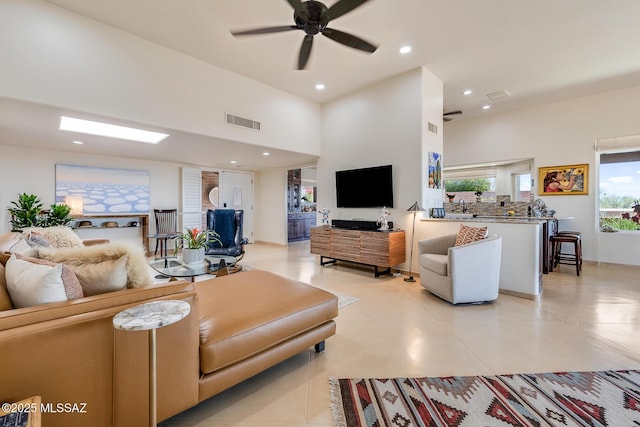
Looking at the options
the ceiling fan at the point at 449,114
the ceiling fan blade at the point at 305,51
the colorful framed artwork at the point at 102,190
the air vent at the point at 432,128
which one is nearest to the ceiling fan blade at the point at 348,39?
the ceiling fan blade at the point at 305,51

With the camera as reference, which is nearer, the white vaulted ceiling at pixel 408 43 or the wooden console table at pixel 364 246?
the white vaulted ceiling at pixel 408 43

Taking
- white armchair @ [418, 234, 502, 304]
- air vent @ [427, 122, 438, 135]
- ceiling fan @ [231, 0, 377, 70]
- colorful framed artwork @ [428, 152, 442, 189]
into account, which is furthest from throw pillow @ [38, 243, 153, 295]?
air vent @ [427, 122, 438, 135]

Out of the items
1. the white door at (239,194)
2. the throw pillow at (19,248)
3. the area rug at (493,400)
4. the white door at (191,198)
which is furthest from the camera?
the white door at (239,194)

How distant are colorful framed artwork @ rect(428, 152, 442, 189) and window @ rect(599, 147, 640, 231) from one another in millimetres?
3283

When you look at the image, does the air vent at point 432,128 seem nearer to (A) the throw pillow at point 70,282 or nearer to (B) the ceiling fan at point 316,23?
(B) the ceiling fan at point 316,23

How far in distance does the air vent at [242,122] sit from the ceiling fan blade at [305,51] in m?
1.57

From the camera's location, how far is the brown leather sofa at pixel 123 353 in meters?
0.98

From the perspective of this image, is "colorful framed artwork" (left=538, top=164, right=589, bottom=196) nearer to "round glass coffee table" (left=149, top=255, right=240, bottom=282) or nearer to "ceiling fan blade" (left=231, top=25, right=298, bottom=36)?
"ceiling fan blade" (left=231, top=25, right=298, bottom=36)

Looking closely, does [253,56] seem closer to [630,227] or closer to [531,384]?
[531,384]

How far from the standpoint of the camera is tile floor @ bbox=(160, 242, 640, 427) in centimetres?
155

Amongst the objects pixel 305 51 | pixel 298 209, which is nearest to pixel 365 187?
pixel 305 51

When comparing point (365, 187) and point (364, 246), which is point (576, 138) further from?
point (364, 246)

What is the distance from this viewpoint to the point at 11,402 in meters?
0.93

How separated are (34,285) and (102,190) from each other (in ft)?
18.0
